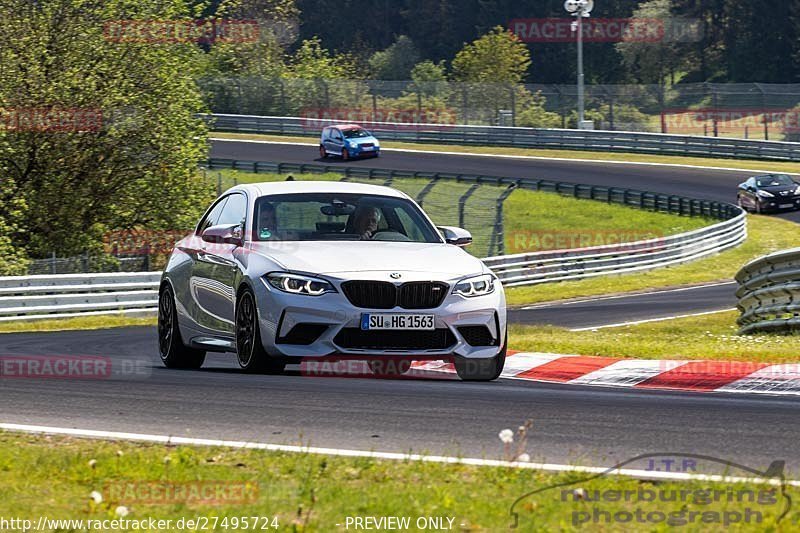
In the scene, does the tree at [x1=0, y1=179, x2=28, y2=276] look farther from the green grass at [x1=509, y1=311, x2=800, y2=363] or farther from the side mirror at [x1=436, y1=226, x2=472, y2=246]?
the side mirror at [x1=436, y1=226, x2=472, y2=246]

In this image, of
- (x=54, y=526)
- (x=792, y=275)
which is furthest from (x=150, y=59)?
(x=54, y=526)

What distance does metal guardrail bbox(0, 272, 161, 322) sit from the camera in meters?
24.9

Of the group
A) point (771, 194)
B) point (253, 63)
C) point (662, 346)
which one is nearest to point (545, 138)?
→ point (771, 194)

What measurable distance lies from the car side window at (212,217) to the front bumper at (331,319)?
214 cm

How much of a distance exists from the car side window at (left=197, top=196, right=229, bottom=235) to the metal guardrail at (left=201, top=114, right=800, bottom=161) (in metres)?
43.0

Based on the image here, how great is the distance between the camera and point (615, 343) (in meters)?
14.2

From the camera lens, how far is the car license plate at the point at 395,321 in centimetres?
948

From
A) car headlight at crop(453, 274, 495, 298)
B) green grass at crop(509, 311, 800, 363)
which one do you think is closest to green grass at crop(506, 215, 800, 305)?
green grass at crop(509, 311, 800, 363)

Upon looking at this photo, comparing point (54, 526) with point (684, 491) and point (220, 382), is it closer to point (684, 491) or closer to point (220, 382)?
point (684, 491)

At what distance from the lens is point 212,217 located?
11.8 metres

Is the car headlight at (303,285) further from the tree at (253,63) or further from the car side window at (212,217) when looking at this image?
the tree at (253,63)

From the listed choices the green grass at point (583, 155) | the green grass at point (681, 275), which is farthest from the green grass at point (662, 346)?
the green grass at point (583, 155)

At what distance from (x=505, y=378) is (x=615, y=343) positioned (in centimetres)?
349

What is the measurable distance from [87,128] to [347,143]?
88.1 ft
